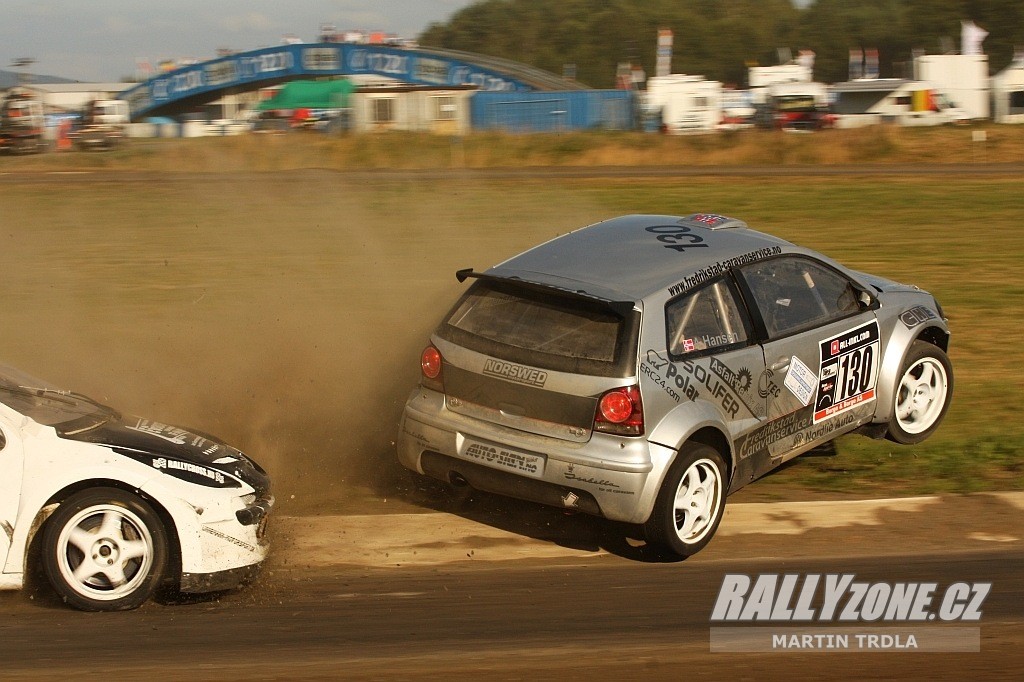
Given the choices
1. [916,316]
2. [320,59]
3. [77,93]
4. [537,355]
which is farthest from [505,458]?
[77,93]

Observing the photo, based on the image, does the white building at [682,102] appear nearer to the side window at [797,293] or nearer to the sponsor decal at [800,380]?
the side window at [797,293]

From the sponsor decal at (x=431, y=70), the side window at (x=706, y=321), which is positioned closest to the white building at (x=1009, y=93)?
the sponsor decal at (x=431, y=70)

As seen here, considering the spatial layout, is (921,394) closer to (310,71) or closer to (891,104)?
(891,104)

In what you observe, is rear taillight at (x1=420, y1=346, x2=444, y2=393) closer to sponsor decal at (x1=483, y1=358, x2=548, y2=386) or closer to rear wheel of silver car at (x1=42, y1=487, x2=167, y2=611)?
sponsor decal at (x1=483, y1=358, x2=548, y2=386)

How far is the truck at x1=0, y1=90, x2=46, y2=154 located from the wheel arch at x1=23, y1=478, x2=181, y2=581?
123ft

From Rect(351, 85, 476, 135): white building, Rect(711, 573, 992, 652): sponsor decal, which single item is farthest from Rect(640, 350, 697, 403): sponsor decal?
Rect(351, 85, 476, 135): white building

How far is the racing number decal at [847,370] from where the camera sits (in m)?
6.75

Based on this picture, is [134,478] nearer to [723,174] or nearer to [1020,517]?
[1020,517]

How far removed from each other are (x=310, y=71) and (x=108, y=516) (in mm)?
56824

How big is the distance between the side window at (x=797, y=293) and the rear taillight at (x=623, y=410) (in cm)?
128

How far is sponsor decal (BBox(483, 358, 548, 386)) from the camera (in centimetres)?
580

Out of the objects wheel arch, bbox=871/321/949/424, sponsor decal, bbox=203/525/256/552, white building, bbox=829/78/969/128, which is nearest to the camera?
sponsor decal, bbox=203/525/256/552

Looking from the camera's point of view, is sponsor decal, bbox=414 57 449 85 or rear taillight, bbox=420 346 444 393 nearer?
rear taillight, bbox=420 346 444 393

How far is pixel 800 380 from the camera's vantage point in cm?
655
